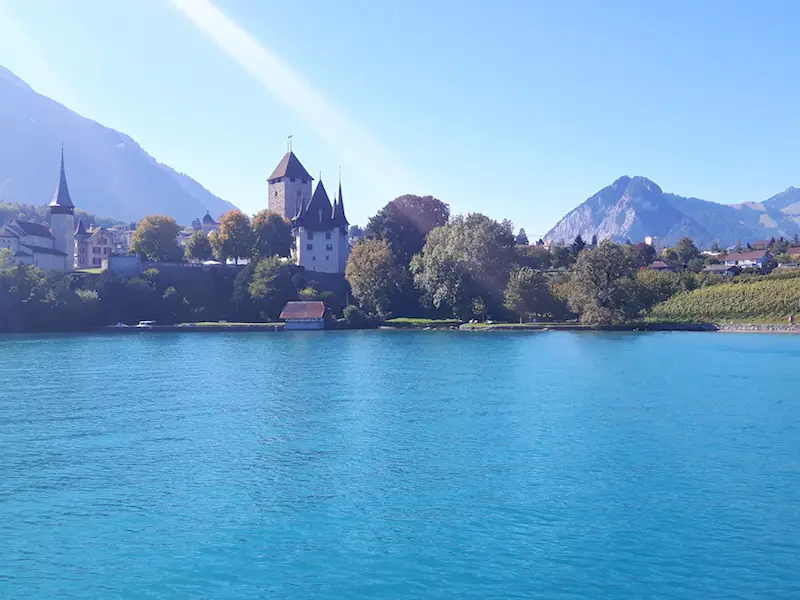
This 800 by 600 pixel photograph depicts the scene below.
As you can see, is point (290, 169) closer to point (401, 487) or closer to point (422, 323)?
point (422, 323)

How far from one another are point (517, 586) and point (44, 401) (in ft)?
78.1

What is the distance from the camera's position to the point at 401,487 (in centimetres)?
1855

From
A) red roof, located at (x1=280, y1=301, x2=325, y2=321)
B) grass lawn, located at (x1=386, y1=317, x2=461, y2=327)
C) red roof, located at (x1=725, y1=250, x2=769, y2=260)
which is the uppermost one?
red roof, located at (x1=725, y1=250, x2=769, y2=260)

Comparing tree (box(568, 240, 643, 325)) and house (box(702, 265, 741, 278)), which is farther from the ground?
house (box(702, 265, 741, 278))

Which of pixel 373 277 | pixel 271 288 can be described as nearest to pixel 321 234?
pixel 271 288

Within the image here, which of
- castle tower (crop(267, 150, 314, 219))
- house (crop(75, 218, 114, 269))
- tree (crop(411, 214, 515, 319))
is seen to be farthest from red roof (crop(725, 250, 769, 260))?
house (crop(75, 218, 114, 269))

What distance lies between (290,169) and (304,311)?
32.3m

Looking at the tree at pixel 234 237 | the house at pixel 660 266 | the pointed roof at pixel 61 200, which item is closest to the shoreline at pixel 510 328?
the tree at pixel 234 237

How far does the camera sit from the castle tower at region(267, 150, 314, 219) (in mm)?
99938

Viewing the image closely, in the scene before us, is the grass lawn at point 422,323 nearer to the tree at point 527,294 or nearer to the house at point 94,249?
the tree at point 527,294

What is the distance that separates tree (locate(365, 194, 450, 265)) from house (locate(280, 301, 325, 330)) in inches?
548

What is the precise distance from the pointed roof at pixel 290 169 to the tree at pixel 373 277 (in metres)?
26.7

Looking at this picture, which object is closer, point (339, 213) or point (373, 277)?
point (373, 277)

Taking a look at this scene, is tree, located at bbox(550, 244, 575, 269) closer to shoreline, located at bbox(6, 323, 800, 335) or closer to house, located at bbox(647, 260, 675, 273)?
house, located at bbox(647, 260, 675, 273)
